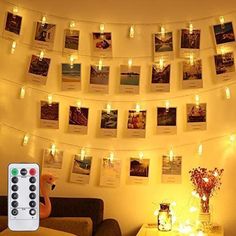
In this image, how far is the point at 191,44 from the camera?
2.96 metres

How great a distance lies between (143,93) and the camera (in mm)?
2998

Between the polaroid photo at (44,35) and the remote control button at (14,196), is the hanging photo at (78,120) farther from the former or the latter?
the remote control button at (14,196)

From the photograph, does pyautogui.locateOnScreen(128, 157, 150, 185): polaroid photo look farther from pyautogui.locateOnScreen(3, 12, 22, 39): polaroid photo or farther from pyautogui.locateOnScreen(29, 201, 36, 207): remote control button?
pyautogui.locateOnScreen(29, 201, 36, 207): remote control button

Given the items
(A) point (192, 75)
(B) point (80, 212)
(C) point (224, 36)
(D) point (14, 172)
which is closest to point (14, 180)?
(D) point (14, 172)

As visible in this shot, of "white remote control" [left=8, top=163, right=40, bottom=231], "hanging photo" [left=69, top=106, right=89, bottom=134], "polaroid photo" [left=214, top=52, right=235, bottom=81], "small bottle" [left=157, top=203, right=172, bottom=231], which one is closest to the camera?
"white remote control" [left=8, top=163, right=40, bottom=231]

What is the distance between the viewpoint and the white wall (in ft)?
9.61

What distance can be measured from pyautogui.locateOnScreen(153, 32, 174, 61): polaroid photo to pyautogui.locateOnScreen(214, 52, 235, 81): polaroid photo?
1.00 ft

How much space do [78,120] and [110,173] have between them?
0.41m

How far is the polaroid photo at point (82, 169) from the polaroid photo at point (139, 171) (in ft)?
0.94

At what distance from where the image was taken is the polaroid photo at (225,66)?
290 centimetres

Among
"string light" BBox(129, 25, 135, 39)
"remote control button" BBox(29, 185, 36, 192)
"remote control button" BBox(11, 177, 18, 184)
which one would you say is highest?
"string light" BBox(129, 25, 135, 39)

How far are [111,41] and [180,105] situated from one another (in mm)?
625

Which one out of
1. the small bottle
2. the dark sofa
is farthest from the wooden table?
the dark sofa

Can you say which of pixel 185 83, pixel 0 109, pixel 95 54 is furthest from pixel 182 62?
pixel 0 109
